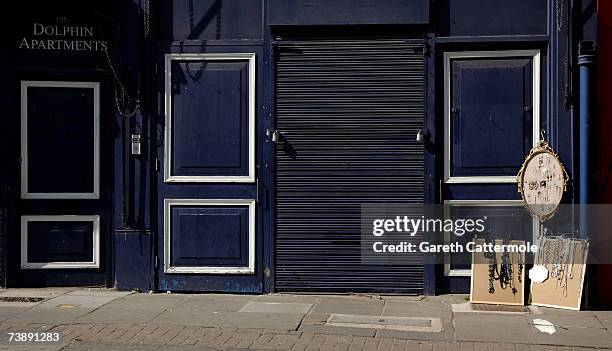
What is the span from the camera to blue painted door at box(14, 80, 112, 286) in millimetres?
9922

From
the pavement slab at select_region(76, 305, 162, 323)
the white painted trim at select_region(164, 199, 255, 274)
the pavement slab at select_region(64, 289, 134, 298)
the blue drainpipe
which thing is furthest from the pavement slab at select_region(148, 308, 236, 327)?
the blue drainpipe

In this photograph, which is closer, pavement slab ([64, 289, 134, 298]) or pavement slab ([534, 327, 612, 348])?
pavement slab ([534, 327, 612, 348])

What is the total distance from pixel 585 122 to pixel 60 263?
653 centimetres

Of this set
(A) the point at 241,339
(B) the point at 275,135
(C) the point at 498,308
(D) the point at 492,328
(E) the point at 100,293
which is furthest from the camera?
(E) the point at 100,293

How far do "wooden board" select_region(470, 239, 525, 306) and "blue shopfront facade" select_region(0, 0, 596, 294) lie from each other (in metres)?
0.32

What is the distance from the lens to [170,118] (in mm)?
9836

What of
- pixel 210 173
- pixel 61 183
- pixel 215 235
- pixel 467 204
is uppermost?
pixel 210 173

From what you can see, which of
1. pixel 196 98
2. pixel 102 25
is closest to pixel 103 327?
pixel 196 98

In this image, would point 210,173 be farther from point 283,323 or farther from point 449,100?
point 449,100

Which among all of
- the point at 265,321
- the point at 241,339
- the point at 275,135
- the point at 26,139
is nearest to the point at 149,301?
the point at 265,321

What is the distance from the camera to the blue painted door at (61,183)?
391 inches

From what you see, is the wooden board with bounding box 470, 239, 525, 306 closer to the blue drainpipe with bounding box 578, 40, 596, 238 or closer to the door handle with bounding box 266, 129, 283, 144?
the blue drainpipe with bounding box 578, 40, 596, 238

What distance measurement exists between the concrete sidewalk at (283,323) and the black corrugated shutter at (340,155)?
33 cm

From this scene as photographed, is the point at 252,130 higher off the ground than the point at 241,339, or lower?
higher
